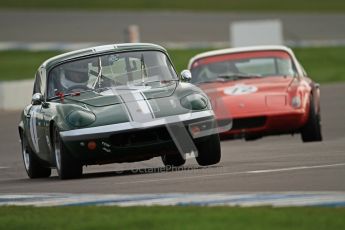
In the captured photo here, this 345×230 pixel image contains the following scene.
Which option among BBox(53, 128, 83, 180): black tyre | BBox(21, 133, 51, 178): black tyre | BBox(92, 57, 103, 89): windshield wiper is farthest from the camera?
BBox(21, 133, 51, 178): black tyre

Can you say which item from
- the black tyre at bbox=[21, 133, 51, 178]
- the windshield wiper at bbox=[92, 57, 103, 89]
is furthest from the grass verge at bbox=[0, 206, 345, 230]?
the black tyre at bbox=[21, 133, 51, 178]

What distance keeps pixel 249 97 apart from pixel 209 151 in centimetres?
440

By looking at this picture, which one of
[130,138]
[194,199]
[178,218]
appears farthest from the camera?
[130,138]

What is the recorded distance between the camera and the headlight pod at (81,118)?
10477 millimetres

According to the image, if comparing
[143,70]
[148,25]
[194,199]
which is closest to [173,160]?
[143,70]

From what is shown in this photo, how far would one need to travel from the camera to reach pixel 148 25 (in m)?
38.5

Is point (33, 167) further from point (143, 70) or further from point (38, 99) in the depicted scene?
point (143, 70)

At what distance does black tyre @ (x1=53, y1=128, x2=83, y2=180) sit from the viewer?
10578 mm

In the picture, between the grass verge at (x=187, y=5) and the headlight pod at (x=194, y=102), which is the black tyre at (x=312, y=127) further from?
the grass verge at (x=187, y=5)

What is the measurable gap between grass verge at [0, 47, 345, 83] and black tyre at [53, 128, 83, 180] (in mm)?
16564

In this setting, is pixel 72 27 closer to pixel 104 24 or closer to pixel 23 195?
pixel 104 24

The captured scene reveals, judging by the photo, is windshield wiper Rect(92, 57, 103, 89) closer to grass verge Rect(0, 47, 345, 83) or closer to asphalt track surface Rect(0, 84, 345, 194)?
asphalt track surface Rect(0, 84, 345, 194)

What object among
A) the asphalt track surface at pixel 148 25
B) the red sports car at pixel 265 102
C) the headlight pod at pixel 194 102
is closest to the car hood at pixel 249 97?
the red sports car at pixel 265 102

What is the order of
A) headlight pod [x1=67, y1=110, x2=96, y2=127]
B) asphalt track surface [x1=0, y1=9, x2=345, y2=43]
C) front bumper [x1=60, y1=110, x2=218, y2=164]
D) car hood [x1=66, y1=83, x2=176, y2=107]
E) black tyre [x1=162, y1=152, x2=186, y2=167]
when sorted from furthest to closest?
1. asphalt track surface [x1=0, y1=9, x2=345, y2=43]
2. black tyre [x1=162, y1=152, x2=186, y2=167]
3. car hood [x1=66, y1=83, x2=176, y2=107]
4. headlight pod [x1=67, y1=110, x2=96, y2=127]
5. front bumper [x1=60, y1=110, x2=218, y2=164]
